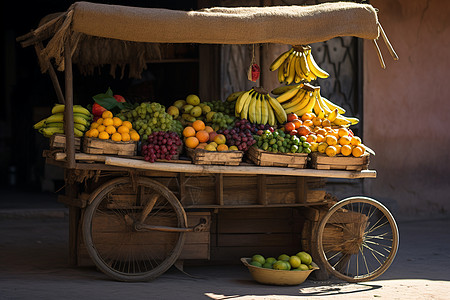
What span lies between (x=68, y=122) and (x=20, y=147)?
349 inches

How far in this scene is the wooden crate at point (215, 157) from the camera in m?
5.53

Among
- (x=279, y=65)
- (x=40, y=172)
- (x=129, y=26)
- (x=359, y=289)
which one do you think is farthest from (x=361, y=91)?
(x=40, y=172)

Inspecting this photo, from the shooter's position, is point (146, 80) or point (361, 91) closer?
point (361, 91)

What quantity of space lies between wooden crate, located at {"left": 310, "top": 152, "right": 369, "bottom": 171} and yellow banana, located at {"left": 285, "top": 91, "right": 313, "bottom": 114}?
72cm

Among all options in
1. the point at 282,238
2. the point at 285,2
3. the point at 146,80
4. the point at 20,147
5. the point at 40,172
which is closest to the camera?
the point at 282,238

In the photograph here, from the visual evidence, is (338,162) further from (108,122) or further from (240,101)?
(108,122)

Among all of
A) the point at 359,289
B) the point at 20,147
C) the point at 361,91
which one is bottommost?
the point at 359,289

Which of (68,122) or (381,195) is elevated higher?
(68,122)

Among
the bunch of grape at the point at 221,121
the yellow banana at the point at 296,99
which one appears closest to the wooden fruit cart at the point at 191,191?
the bunch of grape at the point at 221,121

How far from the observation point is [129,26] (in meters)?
5.28

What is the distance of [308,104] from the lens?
21.2 ft

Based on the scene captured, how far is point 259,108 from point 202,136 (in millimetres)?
755

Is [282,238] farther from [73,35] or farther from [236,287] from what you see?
[73,35]

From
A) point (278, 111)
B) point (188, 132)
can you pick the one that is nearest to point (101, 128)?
point (188, 132)
